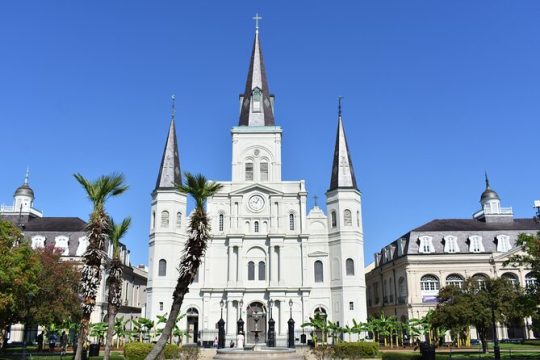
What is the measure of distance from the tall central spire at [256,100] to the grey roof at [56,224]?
21.8m

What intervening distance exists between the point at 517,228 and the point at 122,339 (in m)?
44.1

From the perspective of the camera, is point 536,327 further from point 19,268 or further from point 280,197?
point 280,197

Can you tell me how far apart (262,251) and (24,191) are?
31188mm

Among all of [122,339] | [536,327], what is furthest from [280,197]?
[536,327]

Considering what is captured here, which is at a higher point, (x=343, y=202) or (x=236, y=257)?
(x=343, y=202)

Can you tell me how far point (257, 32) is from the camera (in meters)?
68.5

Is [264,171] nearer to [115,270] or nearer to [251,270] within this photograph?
[251,270]

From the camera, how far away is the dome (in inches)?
2515

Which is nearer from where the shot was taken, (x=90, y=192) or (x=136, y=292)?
(x=90, y=192)

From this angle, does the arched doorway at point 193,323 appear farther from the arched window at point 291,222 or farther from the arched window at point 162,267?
the arched window at point 291,222

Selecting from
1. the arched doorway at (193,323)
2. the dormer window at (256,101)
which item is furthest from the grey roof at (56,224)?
the dormer window at (256,101)

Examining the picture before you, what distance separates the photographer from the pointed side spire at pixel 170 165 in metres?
55.9

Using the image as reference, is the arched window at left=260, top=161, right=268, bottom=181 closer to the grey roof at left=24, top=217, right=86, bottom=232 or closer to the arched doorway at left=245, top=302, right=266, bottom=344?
the arched doorway at left=245, top=302, right=266, bottom=344

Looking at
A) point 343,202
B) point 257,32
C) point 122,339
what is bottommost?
point 122,339
